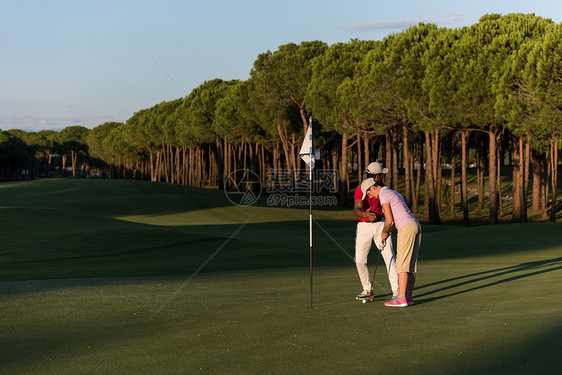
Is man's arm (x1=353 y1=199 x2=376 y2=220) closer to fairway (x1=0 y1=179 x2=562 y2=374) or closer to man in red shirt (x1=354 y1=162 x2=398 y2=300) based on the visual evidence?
man in red shirt (x1=354 y1=162 x2=398 y2=300)

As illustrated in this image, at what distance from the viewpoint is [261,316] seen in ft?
30.0

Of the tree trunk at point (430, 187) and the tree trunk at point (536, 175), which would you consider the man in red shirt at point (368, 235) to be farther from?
the tree trunk at point (536, 175)

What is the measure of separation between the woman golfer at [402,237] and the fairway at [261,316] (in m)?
0.38

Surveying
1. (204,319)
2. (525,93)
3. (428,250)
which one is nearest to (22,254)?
(204,319)

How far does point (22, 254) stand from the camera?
21125 mm

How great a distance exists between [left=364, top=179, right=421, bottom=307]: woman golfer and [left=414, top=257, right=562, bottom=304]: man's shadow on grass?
770 millimetres

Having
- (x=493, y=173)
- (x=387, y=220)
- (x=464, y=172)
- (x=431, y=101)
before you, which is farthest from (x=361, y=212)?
(x=464, y=172)

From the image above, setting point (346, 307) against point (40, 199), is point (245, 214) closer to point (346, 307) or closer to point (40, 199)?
point (40, 199)

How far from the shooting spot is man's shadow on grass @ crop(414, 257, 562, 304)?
11.4 m

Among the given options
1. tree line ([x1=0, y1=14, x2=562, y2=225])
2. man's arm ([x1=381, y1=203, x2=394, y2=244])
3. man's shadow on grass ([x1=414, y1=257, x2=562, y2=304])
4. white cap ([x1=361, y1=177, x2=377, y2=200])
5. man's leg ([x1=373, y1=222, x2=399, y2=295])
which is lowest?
man's shadow on grass ([x1=414, y1=257, x2=562, y2=304])

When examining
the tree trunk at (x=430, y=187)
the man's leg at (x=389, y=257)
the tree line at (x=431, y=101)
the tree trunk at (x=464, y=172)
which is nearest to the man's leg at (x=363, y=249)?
the man's leg at (x=389, y=257)

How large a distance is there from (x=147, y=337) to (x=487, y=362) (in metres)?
4.41

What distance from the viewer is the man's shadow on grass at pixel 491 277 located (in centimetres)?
1142
